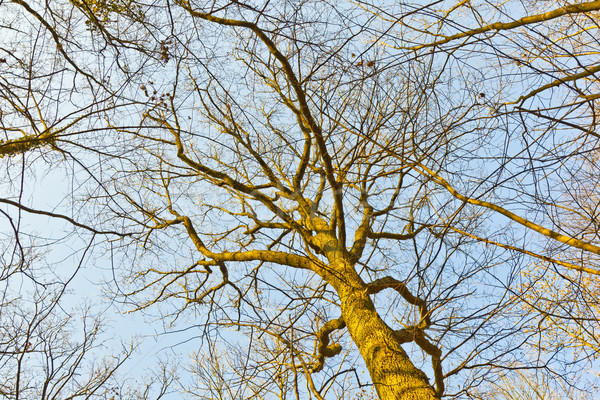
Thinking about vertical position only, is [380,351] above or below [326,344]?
below

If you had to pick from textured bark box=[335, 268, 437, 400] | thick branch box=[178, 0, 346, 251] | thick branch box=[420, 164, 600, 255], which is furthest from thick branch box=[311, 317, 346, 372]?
thick branch box=[420, 164, 600, 255]

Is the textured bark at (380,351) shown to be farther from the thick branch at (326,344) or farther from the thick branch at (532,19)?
the thick branch at (532,19)

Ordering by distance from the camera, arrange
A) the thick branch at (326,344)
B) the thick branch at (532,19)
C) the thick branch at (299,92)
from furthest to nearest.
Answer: the thick branch at (326,344) < the thick branch at (299,92) < the thick branch at (532,19)

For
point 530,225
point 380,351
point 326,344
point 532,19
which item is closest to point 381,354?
point 380,351

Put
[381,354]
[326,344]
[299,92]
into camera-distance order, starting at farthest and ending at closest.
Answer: [326,344] → [299,92] → [381,354]

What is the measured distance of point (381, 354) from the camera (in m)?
2.66

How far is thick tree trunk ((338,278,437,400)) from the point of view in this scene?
2406 mm

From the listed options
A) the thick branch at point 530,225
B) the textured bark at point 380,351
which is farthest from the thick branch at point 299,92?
the thick branch at point 530,225

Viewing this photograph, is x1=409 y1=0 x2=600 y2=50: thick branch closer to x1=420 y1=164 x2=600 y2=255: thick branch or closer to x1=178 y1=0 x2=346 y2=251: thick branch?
x1=420 y1=164 x2=600 y2=255: thick branch

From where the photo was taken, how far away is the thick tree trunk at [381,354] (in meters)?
2.41

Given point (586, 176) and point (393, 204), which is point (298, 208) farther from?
point (586, 176)

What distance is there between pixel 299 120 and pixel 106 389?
5608mm

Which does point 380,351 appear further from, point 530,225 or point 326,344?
point 530,225

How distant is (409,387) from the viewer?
2.40 m
